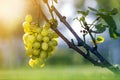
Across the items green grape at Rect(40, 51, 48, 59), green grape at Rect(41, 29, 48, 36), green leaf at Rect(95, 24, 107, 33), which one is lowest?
green grape at Rect(40, 51, 48, 59)

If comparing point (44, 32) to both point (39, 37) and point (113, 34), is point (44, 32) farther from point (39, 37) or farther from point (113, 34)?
point (113, 34)

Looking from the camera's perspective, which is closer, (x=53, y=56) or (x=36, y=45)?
(x=36, y=45)

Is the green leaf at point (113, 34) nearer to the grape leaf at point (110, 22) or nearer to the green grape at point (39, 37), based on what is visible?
the grape leaf at point (110, 22)

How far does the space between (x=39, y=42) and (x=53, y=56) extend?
24.3 feet

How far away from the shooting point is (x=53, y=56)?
8.42 meters

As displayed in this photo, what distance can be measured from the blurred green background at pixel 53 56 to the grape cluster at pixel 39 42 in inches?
1.3

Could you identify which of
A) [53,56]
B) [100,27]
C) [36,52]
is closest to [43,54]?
[36,52]

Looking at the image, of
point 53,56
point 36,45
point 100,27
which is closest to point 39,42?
point 36,45

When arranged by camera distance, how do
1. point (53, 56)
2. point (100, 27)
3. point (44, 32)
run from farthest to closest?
point (53, 56) → point (100, 27) → point (44, 32)

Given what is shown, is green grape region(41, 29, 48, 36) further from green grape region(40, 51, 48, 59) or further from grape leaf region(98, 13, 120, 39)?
grape leaf region(98, 13, 120, 39)

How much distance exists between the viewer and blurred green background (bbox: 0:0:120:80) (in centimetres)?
107

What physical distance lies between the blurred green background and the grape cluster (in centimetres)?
3

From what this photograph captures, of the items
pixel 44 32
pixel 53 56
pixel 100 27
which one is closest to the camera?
pixel 44 32

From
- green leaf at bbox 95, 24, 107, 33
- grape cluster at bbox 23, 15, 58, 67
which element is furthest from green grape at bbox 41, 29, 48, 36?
green leaf at bbox 95, 24, 107, 33
